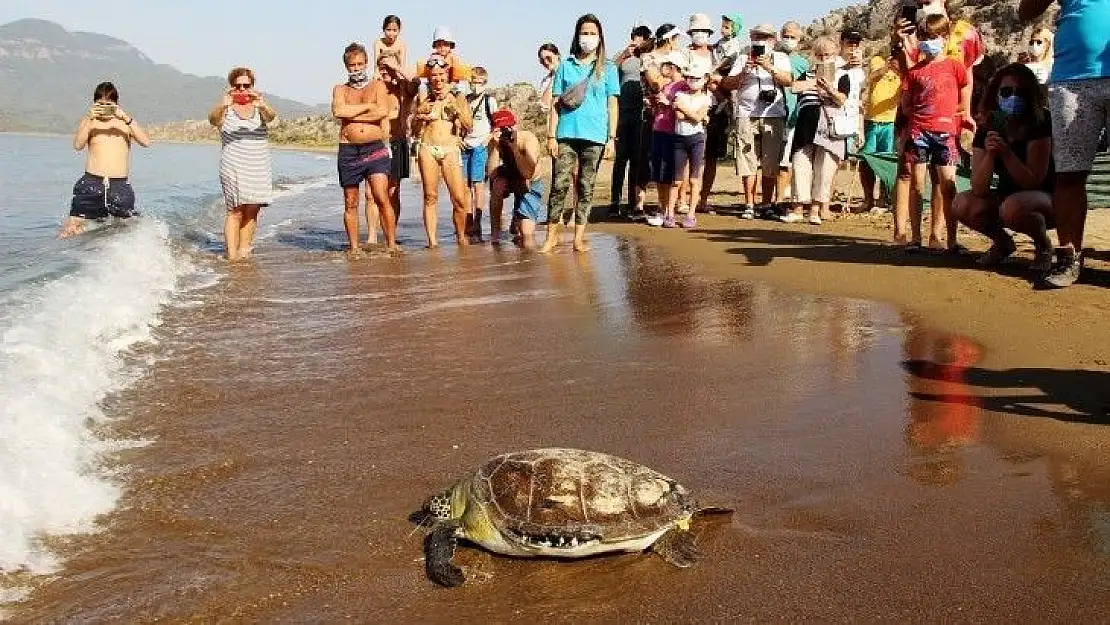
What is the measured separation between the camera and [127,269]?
831 cm

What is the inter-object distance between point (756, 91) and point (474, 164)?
3458 mm

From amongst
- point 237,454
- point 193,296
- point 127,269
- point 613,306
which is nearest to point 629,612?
point 237,454

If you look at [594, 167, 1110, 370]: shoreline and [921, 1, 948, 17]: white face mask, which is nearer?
[594, 167, 1110, 370]: shoreline

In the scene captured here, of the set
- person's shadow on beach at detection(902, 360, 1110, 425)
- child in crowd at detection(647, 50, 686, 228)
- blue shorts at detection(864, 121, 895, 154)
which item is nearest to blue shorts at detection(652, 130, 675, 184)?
child in crowd at detection(647, 50, 686, 228)

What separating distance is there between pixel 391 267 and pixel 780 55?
537 centimetres

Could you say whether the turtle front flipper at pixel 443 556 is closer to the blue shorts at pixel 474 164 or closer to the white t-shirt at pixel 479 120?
the white t-shirt at pixel 479 120

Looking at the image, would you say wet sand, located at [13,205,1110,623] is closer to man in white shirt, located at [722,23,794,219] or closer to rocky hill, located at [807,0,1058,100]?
man in white shirt, located at [722,23,794,219]

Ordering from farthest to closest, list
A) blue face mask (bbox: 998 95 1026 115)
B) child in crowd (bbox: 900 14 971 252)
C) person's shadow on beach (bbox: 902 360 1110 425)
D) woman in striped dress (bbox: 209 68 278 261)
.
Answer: woman in striped dress (bbox: 209 68 278 261) < child in crowd (bbox: 900 14 971 252) < blue face mask (bbox: 998 95 1026 115) < person's shadow on beach (bbox: 902 360 1110 425)

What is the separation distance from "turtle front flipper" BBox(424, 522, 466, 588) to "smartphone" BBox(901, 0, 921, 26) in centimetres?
699

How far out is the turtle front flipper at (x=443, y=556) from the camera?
9.32 feet

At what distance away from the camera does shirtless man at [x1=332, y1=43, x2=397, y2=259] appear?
9633mm

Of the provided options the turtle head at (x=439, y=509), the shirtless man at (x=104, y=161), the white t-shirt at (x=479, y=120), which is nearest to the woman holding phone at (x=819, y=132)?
the white t-shirt at (x=479, y=120)

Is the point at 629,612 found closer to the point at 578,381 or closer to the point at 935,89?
the point at 578,381

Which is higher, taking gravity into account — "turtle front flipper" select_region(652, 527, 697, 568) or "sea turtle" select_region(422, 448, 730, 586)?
"sea turtle" select_region(422, 448, 730, 586)
